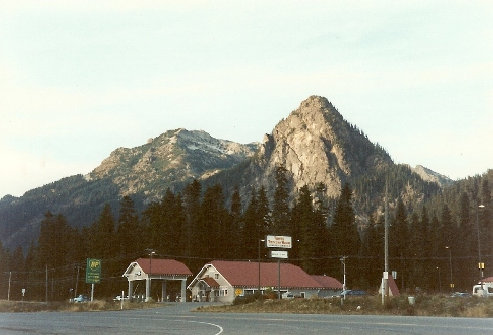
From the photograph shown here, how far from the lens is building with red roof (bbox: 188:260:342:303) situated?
9369cm

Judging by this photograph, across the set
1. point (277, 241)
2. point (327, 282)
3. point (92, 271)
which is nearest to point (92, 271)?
point (92, 271)

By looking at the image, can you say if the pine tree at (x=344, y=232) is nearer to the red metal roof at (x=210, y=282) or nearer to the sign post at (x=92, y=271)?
the red metal roof at (x=210, y=282)

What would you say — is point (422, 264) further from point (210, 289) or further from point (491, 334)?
point (491, 334)

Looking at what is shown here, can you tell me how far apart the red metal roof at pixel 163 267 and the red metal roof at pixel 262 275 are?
6.44m

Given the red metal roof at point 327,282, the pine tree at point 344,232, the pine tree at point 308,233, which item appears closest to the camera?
the red metal roof at point 327,282

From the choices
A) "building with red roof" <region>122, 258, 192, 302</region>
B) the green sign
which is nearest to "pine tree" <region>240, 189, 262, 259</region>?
"building with red roof" <region>122, 258, 192, 302</region>

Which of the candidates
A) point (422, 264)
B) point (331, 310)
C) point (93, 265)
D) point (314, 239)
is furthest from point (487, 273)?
point (331, 310)

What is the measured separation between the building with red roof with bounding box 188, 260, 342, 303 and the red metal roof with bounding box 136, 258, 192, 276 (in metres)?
3.41

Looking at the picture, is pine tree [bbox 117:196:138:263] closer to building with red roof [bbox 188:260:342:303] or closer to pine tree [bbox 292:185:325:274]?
building with red roof [bbox 188:260:342:303]

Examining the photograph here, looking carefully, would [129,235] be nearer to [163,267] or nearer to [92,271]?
[163,267]

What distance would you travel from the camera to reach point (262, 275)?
321ft

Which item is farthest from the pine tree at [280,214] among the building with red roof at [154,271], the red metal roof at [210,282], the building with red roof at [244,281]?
the red metal roof at [210,282]

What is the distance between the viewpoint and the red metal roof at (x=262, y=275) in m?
94.7

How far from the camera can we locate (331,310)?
48281 millimetres
